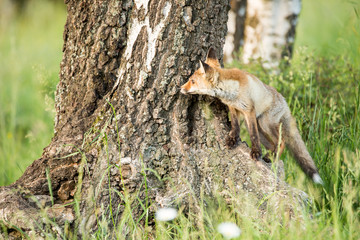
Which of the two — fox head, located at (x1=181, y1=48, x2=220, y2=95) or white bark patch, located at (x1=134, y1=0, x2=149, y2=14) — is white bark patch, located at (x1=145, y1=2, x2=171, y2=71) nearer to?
white bark patch, located at (x1=134, y1=0, x2=149, y2=14)

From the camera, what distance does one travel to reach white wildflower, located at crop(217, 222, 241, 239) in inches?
94.3

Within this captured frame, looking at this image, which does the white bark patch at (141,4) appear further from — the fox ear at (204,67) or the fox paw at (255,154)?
the fox paw at (255,154)

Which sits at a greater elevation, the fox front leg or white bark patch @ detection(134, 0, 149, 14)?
white bark patch @ detection(134, 0, 149, 14)

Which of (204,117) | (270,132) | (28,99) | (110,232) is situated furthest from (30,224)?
(28,99)

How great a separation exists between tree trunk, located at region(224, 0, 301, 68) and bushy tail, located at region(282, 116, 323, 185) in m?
1.77

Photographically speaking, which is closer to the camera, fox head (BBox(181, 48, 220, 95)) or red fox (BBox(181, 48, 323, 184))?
fox head (BBox(181, 48, 220, 95))

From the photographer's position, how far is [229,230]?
8.03ft

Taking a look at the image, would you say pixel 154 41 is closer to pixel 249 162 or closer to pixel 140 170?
pixel 140 170

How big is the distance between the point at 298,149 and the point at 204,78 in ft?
4.13

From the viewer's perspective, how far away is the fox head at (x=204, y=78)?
2.97m

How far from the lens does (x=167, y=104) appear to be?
304 centimetres

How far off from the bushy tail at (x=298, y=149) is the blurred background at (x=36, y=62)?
98 centimetres

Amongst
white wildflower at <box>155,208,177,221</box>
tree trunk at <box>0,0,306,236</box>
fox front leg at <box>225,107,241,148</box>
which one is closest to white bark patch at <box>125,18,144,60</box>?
tree trunk at <box>0,0,306,236</box>

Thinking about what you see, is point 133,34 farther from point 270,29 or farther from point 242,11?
point 242,11
